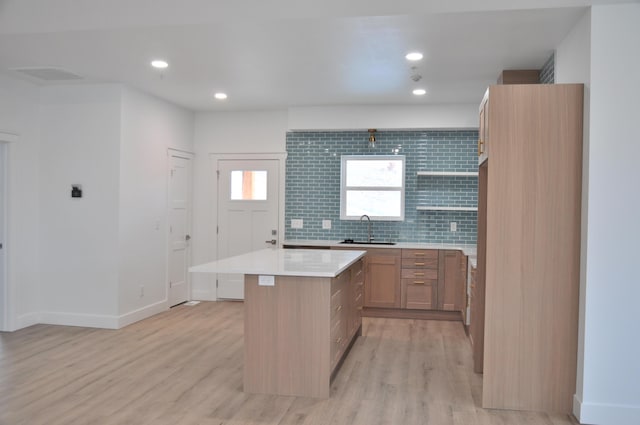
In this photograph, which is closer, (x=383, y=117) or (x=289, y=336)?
(x=289, y=336)

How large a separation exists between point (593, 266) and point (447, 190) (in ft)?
12.0

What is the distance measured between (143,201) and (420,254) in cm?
344

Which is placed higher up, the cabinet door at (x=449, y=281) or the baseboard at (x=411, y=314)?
the cabinet door at (x=449, y=281)

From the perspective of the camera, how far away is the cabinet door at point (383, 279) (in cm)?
653

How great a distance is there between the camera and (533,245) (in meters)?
3.53

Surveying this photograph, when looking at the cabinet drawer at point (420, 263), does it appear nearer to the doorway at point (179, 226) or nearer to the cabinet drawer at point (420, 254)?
the cabinet drawer at point (420, 254)

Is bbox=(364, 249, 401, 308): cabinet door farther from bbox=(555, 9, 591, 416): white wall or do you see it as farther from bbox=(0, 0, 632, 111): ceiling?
bbox=(555, 9, 591, 416): white wall

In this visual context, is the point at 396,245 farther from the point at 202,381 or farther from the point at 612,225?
the point at 612,225

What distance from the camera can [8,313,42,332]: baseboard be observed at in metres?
5.63

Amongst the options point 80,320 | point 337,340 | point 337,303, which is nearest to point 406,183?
point 337,303

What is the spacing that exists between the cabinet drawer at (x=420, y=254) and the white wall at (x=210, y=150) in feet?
8.11

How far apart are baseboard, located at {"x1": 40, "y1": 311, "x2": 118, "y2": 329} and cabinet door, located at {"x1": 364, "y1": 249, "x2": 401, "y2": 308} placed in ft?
9.89

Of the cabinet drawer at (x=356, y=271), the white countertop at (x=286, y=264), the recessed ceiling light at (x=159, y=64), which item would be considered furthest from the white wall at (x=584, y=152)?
the recessed ceiling light at (x=159, y=64)

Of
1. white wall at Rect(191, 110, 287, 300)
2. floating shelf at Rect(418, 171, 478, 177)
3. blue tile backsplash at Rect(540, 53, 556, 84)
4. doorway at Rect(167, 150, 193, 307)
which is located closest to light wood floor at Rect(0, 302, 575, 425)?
doorway at Rect(167, 150, 193, 307)
